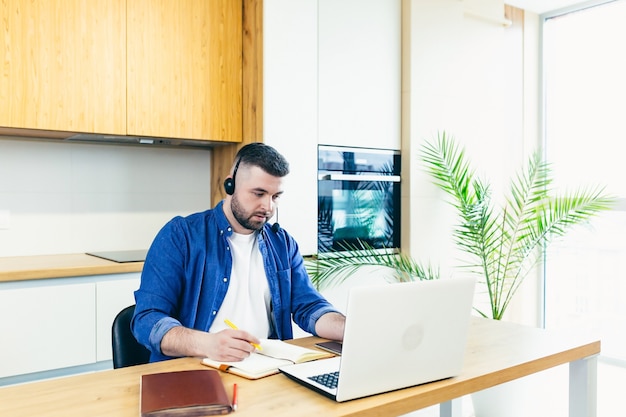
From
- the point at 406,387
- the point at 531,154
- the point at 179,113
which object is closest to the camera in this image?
the point at 406,387

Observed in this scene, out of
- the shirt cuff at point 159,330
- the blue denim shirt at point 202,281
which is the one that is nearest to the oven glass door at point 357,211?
the blue denim shirt at point 202,281

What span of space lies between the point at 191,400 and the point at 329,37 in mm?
2547

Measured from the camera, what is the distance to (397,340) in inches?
50.5

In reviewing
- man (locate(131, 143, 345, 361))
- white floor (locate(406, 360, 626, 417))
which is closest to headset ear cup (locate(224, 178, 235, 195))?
man (locate(131, 143, 345, 361))

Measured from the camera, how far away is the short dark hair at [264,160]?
1875mm

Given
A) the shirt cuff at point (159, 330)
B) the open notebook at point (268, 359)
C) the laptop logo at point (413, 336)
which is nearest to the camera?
the laptop logo at point (413, 336)

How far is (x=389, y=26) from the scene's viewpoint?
11.9 ft

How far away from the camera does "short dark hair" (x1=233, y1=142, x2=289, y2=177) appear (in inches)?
73.8

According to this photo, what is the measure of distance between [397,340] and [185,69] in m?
2.14

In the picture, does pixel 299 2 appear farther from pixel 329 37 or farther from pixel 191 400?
pixel 191 400

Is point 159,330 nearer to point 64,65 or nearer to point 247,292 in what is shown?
point 247,292

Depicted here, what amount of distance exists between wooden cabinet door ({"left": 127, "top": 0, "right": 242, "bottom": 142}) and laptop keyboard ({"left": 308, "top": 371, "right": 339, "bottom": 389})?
188 cm

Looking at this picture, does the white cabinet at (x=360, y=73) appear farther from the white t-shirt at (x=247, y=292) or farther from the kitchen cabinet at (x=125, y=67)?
the white t-shirt at (x=247, y=292)

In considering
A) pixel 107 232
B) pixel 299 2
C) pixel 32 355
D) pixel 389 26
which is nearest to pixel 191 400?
pixel 32 355
